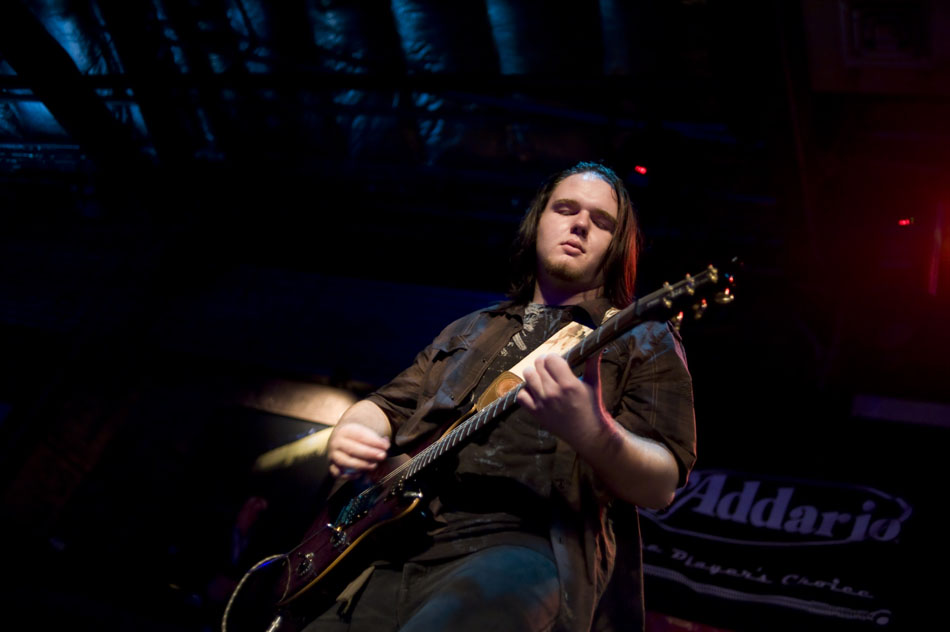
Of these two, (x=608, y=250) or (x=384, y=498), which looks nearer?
(x=384, y=498)

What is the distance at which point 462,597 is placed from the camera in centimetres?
137

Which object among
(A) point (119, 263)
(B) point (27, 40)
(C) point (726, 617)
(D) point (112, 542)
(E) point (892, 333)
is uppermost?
(B) point (27, 40)

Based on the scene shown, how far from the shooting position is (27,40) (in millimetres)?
4758

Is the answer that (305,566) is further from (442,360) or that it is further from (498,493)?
(442,360)

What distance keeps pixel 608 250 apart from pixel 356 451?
136cm

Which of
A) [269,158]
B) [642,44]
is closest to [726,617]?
[642,44]

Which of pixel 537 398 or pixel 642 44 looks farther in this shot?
pixel 642 44

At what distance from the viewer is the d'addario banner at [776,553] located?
369 cm

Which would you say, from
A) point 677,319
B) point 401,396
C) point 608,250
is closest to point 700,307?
point 677,319

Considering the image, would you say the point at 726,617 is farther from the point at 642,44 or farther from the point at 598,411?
the point at 642,44

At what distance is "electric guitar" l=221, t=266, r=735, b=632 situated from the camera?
1.55m

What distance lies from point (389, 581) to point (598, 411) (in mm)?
886

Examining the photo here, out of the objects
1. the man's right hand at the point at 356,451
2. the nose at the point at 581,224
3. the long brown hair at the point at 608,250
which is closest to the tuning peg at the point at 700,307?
the long brown hair at the point at 608,250

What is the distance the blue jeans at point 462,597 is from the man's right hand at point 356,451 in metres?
0.34
